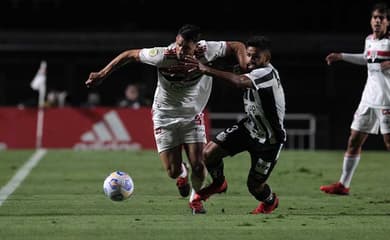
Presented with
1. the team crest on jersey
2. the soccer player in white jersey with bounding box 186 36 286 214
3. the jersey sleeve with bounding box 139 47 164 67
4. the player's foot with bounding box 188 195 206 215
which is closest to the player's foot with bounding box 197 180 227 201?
the soccer player in white jersey with bounding box 186 36 286 214

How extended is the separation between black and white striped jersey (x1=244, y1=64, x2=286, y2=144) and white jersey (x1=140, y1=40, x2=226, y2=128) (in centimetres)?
74

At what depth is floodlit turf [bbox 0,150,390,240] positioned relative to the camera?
941 centimetres

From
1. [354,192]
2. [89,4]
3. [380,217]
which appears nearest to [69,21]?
[89,4]

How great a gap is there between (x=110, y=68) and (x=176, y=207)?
187cm

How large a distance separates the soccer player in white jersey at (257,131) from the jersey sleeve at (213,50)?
0.52 m

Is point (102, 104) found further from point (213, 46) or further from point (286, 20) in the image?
point (213, 46)

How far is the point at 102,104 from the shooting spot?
30500mm

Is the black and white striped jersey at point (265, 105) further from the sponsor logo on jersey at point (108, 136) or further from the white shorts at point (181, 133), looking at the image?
the sponsor logo on jersey at point (108, 136)

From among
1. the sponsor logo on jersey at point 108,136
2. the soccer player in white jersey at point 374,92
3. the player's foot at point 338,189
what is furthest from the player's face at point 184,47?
the sponsor logo on jersey at point 108,136

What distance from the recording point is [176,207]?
1188cm

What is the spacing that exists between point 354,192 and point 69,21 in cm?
1719

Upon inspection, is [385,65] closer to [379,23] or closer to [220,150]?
[379,23]

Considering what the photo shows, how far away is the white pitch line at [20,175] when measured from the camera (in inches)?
530

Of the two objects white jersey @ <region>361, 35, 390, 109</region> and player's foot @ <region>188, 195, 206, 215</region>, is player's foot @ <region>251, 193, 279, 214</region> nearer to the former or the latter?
player's foot @ <region>188, 195, 206, 215</region>
